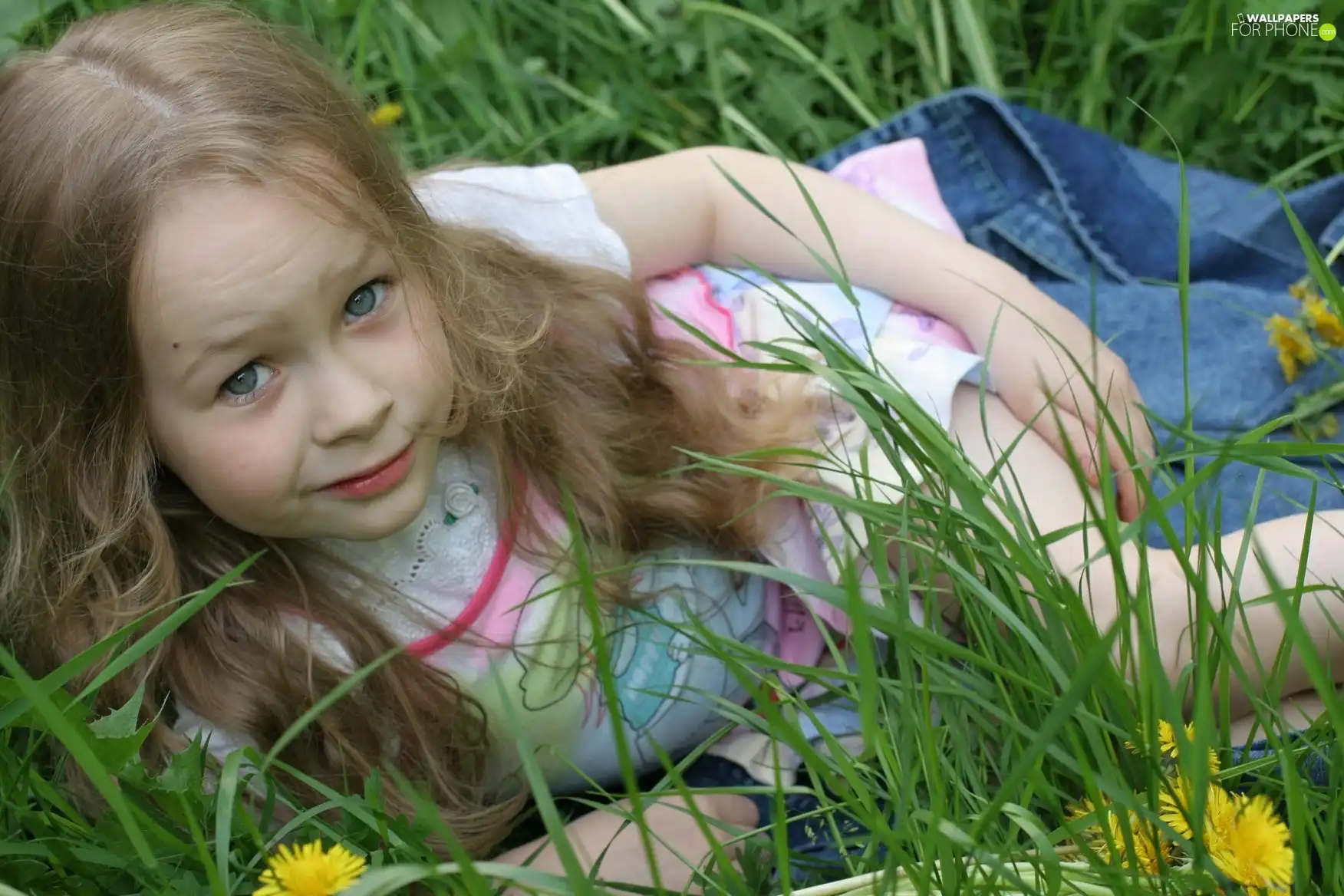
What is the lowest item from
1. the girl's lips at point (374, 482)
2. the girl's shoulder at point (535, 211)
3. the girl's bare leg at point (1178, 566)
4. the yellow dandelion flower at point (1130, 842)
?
the girl's bare leg at point (1178, 566)

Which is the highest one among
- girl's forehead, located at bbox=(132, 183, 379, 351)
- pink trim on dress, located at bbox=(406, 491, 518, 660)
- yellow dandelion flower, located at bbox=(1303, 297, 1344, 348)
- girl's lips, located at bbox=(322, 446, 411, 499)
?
girl's forehead, located at bbox=(132, 183, 379, 351)

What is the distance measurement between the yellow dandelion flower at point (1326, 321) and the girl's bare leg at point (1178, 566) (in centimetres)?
25

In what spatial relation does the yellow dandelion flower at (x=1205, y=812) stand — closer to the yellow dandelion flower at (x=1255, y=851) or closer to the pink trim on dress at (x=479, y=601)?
the yellow dandelion flower at (x=1255, y=851)

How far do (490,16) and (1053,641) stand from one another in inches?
52.6

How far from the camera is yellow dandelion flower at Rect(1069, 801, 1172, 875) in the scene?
650 millimetres

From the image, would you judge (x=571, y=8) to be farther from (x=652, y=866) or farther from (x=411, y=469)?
(x=652, y=866)

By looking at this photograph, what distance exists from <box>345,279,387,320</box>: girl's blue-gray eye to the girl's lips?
0.11 metres

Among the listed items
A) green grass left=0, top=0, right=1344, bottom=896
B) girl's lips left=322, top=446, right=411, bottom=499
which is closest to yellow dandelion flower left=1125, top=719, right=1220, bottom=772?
green grass left=0, top=0, right=1344, bottom=896

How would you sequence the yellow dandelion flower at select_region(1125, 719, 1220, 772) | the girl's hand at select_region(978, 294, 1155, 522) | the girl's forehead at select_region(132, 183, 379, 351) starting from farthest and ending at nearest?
1. the girl's hand at select_region(978, 294, 1155, 522)
2. the girl's forehead at select_region(132, 183, 379, 351)
3. the yellow dandelion flower at select_region(1125, 719, 1220, 772)

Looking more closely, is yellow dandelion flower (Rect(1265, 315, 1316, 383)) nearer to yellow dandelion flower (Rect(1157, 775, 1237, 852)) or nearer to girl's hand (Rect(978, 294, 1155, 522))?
girl's hand (Rect(978, 294, 1155, 522))

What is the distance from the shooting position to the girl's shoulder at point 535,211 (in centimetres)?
131

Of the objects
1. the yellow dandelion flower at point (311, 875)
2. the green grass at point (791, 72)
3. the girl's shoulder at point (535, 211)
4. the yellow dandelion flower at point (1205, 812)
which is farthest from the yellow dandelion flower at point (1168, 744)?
the girl's shoulder at point (535, 211)

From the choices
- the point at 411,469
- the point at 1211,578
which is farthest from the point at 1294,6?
the point at 411,469

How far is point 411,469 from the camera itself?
1.00 meters
